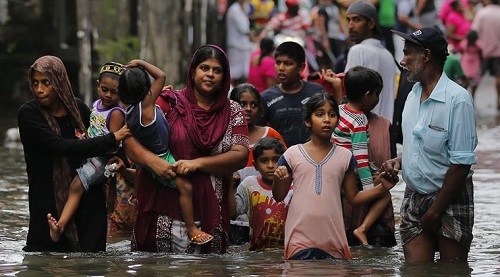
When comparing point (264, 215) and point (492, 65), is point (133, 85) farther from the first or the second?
point (492, 65)

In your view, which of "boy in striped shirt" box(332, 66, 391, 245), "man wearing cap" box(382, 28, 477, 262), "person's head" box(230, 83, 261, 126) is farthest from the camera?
"person's head" box(230, 83, 261, 126)

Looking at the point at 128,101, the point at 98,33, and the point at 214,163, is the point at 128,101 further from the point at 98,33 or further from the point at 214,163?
the point at 98,33

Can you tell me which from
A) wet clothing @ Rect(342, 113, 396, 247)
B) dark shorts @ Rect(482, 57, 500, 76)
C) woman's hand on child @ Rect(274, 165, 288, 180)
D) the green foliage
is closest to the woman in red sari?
woman's hand on child @ Rect(274, 165, 288, 180)

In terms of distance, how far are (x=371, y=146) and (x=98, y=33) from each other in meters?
14.3

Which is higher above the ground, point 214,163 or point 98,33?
point 98,33

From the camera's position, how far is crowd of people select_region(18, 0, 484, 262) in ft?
27.4

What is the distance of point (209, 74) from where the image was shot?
8.80 meters

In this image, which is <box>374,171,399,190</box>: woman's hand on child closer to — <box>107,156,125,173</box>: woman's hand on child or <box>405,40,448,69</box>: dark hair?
<box>405,40,448,69</box>: dark hair

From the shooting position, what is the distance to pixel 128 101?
28.6 ft

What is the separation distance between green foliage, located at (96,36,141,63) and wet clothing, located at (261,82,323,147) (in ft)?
35.5

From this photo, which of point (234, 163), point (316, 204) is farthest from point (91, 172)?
point (316, 204)

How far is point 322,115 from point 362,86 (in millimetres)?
1077

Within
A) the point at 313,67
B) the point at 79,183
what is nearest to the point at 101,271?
the point at 79,183

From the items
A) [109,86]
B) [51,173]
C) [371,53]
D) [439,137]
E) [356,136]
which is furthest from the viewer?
[371,53]
